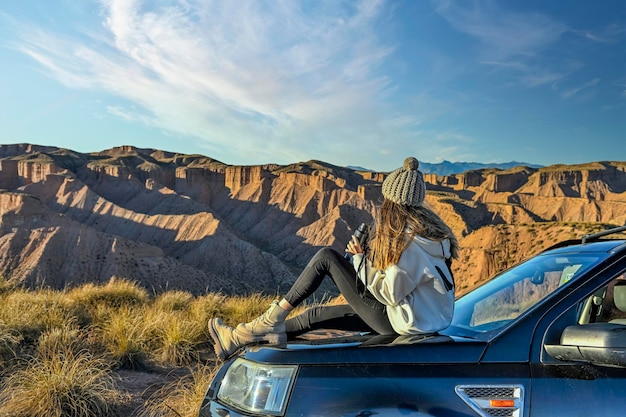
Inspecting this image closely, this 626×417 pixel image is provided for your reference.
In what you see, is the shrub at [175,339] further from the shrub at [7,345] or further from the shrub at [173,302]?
the shrub at [173,302]

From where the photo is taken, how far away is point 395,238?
104 inches

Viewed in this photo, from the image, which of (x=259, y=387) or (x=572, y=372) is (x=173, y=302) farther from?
(x=572, y=372)

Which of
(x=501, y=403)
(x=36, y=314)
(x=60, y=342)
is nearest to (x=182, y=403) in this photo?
(x=60, y=342)

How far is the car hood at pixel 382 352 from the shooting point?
2000mm

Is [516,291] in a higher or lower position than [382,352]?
higher

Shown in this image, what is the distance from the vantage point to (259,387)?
209 cm

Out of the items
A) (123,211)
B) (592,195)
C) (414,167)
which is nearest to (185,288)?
(123,211)

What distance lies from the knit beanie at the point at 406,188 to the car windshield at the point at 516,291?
71 centimetres

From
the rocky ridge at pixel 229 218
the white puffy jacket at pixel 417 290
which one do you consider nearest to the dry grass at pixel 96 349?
the white puffy jacket at pixel 417 290

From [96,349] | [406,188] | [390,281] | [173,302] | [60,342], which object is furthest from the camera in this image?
[173,302]

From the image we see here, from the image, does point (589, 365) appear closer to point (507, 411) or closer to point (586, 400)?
point (586, 400)

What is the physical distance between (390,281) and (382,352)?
0.55 m

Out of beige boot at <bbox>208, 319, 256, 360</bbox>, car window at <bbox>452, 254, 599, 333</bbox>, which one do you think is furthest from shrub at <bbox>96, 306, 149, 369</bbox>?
car window at <bbox>452, 254, 599, 333</bbox>

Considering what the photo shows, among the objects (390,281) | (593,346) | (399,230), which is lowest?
(593,346)
